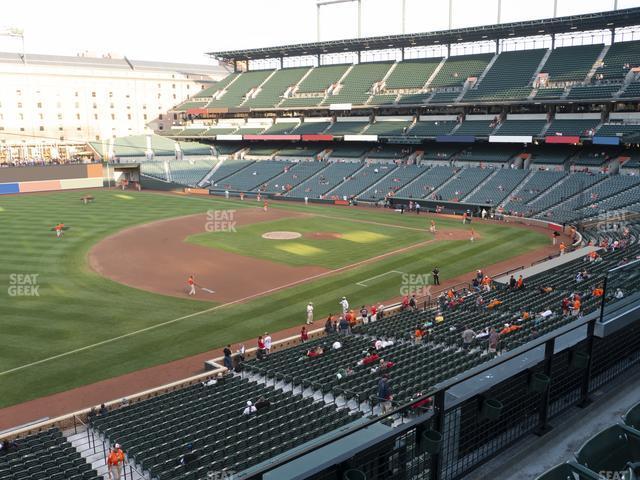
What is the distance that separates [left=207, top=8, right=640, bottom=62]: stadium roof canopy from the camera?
63.5 metres

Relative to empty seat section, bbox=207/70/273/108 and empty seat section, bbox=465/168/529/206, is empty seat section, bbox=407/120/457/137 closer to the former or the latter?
empty seat section, bbox=465/168/529/206

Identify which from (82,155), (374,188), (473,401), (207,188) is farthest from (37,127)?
(473,401)

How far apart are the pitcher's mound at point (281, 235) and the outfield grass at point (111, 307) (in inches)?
204

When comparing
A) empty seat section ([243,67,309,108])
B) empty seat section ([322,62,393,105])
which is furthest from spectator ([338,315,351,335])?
empty seat section ([243,67,309,108])

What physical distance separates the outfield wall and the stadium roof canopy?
3272cm

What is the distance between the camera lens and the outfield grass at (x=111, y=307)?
22.3 m

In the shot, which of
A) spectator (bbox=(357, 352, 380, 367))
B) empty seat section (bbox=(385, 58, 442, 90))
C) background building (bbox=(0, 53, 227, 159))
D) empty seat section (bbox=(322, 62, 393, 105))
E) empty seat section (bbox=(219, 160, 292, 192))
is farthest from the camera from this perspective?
background building (bbox=(0, 53, 227, 159))

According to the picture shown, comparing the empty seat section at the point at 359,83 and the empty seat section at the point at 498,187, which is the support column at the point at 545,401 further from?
the empty seat section at the point at 359,83

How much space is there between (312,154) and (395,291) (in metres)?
56.7

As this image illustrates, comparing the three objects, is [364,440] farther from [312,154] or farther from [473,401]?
[312,154]

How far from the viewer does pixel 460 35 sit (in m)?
74.9

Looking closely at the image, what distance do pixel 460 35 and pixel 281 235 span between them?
45.1 m

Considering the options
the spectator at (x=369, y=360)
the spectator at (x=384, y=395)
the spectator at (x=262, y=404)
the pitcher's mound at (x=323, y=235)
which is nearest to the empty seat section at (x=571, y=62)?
the pitcher's mound at (x=323, y=235)

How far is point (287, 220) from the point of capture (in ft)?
182
